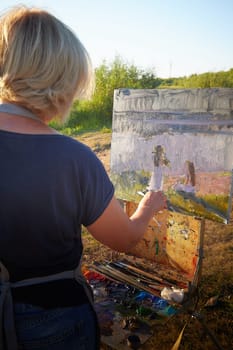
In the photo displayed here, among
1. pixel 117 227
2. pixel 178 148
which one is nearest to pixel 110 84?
pixel 178 148

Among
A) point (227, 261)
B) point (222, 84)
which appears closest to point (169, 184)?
point (227, 261)

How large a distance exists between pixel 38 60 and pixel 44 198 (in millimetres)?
341

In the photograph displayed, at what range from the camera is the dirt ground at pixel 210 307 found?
7.85 feet

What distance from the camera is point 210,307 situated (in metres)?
2.80

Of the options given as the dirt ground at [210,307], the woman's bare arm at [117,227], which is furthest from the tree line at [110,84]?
the woman's bare arm at [117,227]

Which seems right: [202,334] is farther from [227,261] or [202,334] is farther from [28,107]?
[28,107]

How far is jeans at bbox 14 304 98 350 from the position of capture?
3.04 ft

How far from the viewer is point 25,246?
89cm

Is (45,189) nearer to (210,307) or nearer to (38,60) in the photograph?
(38,60)

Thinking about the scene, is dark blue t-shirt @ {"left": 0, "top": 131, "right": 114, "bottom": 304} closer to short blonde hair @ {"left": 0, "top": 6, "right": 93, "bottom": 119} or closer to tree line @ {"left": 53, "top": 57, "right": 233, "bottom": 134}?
short blonde hair @ {"left": 0, "top": 6, "right": 93, "bottom": 119}

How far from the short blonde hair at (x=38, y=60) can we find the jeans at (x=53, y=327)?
0.54 meters

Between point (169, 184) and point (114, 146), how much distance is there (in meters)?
0.62

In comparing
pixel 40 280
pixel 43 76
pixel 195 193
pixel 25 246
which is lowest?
pixel 195 193

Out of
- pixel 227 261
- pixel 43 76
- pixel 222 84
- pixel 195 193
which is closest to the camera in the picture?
pixel 43 76
